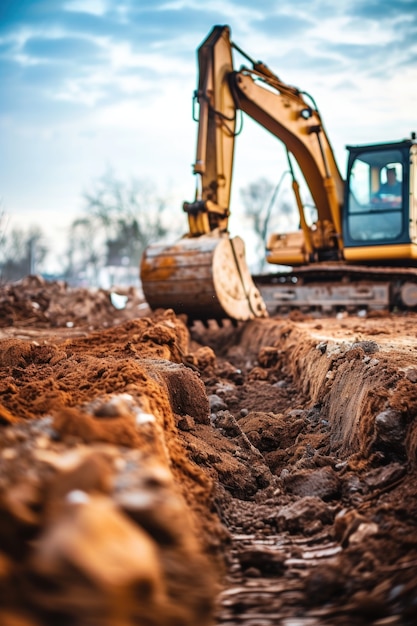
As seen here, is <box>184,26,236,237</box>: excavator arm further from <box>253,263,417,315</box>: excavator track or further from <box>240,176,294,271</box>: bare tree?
<box>240,176,294,271</box>: bare tree

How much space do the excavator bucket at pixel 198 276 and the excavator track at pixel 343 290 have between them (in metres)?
4.20

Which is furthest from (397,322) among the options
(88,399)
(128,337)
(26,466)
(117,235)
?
(117,235)

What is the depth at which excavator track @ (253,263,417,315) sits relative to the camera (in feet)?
48.0

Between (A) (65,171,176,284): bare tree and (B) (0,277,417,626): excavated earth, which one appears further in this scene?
(A) (65,171,176,284): bare tree

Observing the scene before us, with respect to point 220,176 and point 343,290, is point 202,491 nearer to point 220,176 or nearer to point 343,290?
point 220,176

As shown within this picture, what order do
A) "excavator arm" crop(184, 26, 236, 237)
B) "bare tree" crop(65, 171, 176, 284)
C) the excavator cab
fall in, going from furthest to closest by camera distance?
"bare tree" crop(65, 171, 176, 284)
the excavator cab
"excavator arm" crop(184, 26, 236, 237)

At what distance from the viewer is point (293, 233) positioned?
635 inches

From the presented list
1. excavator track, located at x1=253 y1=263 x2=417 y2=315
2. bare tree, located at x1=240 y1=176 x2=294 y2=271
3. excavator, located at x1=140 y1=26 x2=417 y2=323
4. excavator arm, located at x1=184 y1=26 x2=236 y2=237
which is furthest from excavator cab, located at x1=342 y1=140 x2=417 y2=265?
bare tree, located at x1=240 y1=176 x2=294 y2=271

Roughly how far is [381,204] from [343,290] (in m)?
2.10

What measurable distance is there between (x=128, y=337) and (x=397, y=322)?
211 inches

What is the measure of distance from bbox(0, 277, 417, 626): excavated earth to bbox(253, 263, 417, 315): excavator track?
7.06 m

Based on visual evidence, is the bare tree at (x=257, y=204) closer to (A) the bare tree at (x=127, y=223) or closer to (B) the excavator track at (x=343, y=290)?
(A) the bare tree at (x=127, y=223)

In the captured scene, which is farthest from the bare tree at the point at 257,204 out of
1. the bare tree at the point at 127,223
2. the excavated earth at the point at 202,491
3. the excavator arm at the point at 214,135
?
the excavated earth at the point at 202,491

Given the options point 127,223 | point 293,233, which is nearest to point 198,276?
point 293,233
